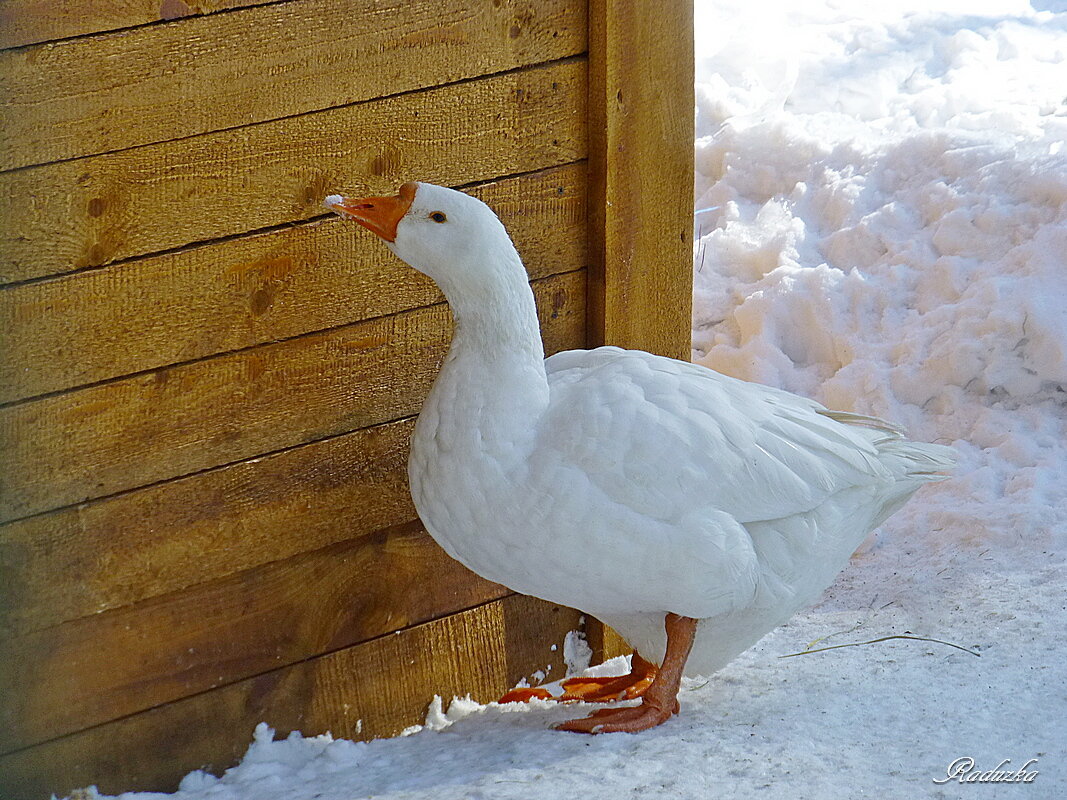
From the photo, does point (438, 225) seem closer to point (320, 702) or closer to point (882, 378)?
point (320, 702)

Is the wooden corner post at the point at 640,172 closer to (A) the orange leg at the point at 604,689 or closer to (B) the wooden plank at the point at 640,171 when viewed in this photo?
(B) the wooden plank at the point at 640,171

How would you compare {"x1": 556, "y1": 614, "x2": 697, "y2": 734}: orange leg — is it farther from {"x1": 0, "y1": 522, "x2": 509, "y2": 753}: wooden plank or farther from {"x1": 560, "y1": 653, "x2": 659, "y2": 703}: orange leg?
{"x1": 0, "y1": 522, "x2": 509, "y2": 753}: wooden plank

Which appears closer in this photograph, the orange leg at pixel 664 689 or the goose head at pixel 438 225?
the goose head at pixel 438 225

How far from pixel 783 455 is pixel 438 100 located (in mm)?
1023

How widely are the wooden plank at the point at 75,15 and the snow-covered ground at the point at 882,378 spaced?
1482 millimetres

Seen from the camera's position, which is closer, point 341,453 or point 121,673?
point 121,673

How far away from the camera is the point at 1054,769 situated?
232 cm

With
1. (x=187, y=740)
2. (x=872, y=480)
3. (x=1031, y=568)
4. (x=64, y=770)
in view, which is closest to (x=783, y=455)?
(x=872, y=480)

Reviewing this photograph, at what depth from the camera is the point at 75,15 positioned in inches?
82.7

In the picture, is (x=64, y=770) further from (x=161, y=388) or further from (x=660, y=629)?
(x=660, y=629)

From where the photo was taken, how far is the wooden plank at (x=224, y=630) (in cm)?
241

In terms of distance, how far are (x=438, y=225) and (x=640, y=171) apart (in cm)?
72

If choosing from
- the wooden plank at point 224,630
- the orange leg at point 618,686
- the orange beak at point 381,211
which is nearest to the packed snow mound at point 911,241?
the orange leg at point 618,686
